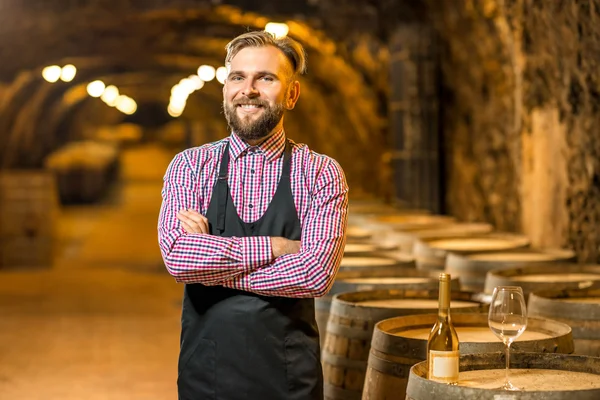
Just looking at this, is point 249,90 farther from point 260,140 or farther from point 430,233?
point 430,233

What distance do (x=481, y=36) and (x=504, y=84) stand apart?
0.45 meters

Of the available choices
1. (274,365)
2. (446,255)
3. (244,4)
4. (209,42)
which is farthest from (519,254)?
(209,42)

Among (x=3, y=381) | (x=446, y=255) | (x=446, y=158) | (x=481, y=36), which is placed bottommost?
(x=3, y=381)

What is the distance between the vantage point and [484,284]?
525cm

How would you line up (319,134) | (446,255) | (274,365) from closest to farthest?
1. (274,365)
2. (446,255)
3. (319,134)

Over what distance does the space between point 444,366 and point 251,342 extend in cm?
52

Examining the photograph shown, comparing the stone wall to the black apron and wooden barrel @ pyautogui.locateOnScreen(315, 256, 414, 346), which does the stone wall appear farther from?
the black apron

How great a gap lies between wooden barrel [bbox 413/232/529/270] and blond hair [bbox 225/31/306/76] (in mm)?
2722

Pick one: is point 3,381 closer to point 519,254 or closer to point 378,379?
point 519,254

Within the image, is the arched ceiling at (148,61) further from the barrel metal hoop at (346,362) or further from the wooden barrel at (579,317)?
the wooden barrel at (579,317)

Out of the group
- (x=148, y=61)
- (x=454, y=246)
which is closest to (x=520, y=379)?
(x=454, y=246)


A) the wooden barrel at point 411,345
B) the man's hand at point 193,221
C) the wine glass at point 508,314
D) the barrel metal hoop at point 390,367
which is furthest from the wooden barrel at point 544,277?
the man's hand at point 193,221

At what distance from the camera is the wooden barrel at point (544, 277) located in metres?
4.58

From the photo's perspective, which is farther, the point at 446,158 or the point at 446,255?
the point at 446,158
